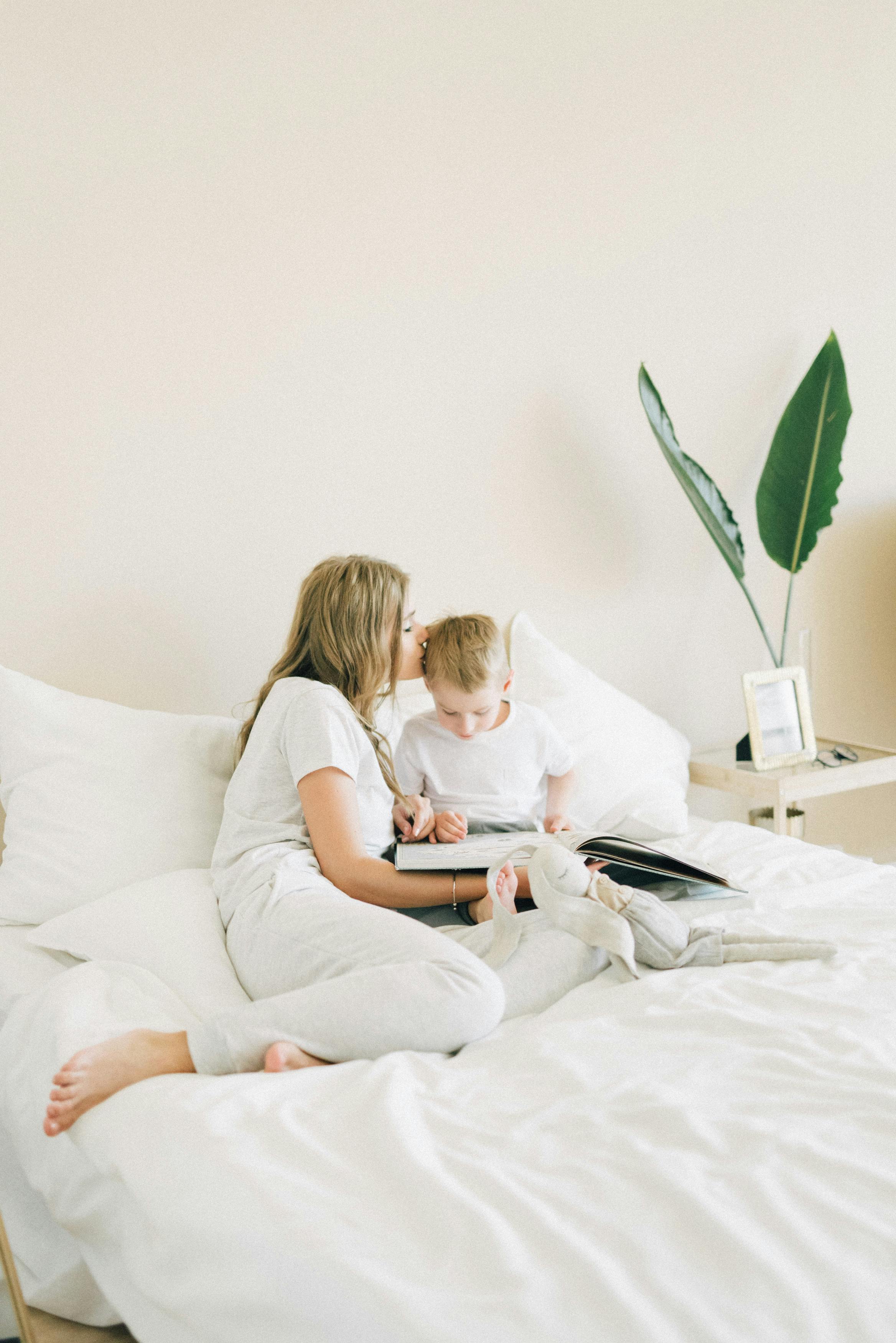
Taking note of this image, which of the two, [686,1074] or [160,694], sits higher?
[160,694]

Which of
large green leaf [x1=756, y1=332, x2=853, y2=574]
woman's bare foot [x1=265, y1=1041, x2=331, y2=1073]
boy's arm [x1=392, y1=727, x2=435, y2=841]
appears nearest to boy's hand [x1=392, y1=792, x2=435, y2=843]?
boy's arm [x1=392, y1=727, x2=435, y2=841]

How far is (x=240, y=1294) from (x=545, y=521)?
176 cm

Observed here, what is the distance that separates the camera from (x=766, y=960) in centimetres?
120

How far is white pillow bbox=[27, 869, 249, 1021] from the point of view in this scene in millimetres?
1206

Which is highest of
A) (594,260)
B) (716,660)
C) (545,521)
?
(594,260)

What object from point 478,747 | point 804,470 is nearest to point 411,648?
point 478,747

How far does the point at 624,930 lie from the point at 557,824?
50 cm

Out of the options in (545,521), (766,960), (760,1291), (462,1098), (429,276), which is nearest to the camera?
(760,1291)

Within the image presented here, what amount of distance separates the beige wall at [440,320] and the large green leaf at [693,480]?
0.15 meters

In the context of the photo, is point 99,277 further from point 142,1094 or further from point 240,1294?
point 240,1294

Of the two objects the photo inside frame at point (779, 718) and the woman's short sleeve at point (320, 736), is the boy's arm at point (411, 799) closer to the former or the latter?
the woman's short sleeve at point (320, 736)

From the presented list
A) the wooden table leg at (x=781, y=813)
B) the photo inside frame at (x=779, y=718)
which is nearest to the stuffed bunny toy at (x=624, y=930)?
the wooden table leg at (x=781, y=813)

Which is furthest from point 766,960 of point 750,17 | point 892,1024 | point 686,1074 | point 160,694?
point 750,17

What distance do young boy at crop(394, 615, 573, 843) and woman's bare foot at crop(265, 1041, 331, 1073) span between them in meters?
0.54
